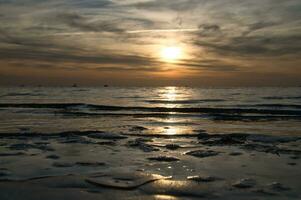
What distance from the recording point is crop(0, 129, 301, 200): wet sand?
20.2 ft

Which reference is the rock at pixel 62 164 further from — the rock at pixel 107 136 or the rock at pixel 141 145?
the rock at pixel 107 136

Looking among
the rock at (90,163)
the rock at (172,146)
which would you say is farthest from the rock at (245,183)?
the rock at (172,146)

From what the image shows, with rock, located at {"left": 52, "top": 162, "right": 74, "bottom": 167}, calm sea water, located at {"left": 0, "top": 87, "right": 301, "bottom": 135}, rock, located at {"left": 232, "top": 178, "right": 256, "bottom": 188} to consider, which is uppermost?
calm sea water, located at {"left": 0, "top": 87, "right": 301, "bottom": 135}

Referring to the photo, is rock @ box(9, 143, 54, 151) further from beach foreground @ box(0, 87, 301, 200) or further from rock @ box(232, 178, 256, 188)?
rock @ box(232, 178, 256, 188)

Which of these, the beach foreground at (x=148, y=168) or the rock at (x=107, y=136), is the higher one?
the rock at (x=107, y=136)

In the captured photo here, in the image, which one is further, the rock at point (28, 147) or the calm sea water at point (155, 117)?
the calm sea water at point (155, 117)

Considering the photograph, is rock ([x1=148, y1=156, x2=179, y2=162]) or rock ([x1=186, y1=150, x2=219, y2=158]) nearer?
rock ([x1=148, y1=156, x2=179, y2=162])

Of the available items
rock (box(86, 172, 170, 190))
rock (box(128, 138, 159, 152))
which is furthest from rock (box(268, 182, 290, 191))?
rock (box(128, 138, 159, 152))

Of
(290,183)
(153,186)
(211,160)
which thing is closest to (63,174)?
(153,186)

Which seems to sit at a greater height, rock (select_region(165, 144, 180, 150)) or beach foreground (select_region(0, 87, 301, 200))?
rock (select_region(165, 144, 180, 150))

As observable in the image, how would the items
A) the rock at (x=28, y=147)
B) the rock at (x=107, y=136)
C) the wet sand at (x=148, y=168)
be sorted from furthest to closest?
1. the rock at (x=107, y=136)
2. the rock at (x=28, y=147)
3. the wet sand at (x=148, y=168)

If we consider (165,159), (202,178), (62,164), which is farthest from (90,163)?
(202,178)

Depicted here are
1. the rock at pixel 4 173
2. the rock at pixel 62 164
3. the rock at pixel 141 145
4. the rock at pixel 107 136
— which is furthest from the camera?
the rock at pixel 107 136

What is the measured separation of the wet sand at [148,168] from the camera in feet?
20.2
